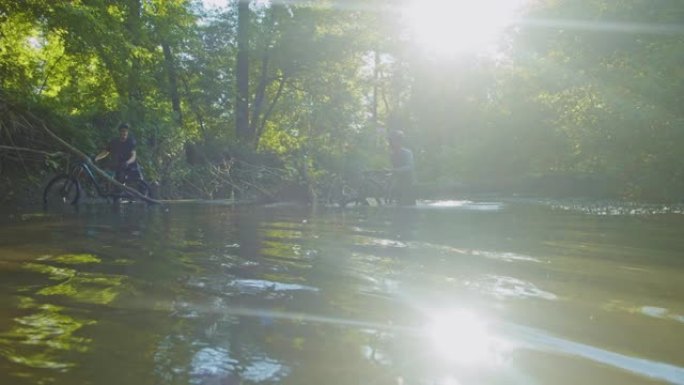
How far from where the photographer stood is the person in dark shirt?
1452 centimetres

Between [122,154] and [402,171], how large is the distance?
7.05 metres

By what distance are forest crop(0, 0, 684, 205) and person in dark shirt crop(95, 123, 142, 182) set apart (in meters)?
1.13

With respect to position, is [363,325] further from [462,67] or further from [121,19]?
[462,67]

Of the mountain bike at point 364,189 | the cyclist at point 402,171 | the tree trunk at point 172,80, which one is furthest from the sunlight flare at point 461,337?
the tree trunk at point 172,80

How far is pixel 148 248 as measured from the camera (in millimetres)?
6453

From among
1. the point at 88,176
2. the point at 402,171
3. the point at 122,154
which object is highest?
the point at 122,154

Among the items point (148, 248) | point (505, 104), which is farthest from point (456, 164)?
point (148, 248)

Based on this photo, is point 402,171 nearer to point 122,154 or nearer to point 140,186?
point 140,186

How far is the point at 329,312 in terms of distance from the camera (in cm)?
384

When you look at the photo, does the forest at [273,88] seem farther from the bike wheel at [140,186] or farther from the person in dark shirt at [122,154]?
the bike wheel at [140,186]

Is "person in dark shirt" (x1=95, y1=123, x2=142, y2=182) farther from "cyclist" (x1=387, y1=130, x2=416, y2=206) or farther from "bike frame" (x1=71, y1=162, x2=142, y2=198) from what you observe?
"cyclist" (x1=387, y1=130, x2=416, y2=206)

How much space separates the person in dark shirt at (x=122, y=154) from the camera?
14523 mm

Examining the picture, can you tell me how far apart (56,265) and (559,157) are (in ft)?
115

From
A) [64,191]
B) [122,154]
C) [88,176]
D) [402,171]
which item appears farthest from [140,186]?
[402,171]
